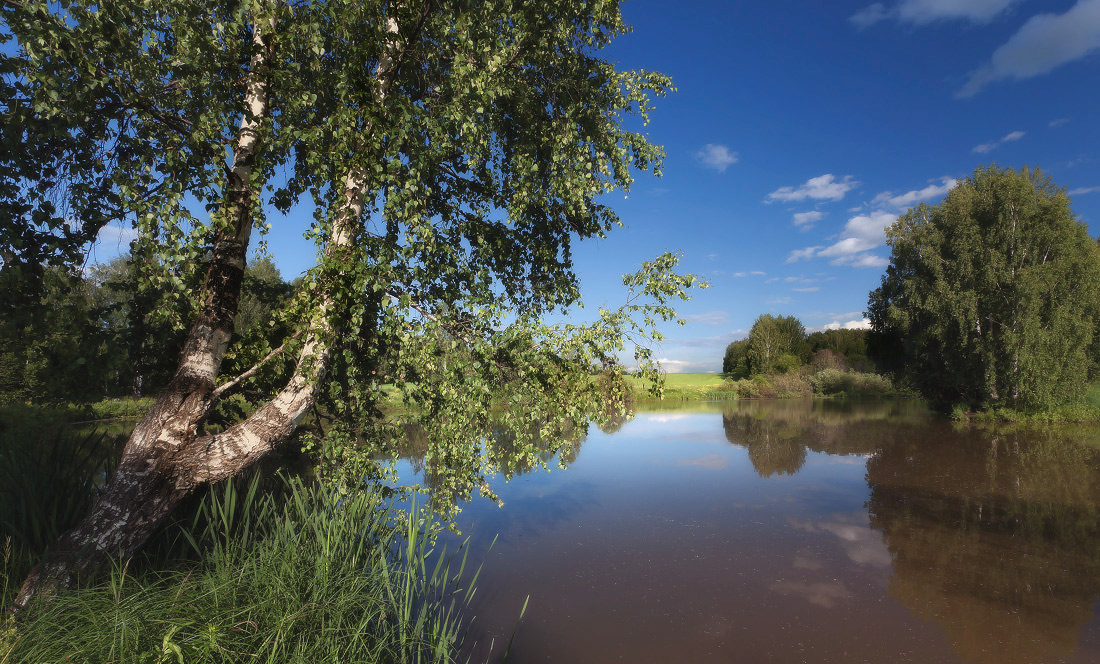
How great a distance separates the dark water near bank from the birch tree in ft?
8.85

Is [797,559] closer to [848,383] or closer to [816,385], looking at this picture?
[816,385]

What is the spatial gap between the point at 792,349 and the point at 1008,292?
30.6 meters

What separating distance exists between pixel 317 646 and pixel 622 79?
6.42 m

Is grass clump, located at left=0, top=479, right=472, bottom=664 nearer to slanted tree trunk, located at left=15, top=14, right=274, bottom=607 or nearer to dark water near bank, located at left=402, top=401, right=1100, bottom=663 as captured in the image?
slanted tree trunk, located at left=15, top=14, right=274, bottom=607

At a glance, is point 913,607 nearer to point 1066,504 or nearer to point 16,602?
point 1066,504

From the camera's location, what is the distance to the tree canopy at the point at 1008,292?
66.3 ft

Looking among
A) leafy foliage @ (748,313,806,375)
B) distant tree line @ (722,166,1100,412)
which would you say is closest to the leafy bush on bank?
leafy foliage @ (748,313,806,375)

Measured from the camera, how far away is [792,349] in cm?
5162

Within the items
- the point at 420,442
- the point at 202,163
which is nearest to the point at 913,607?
the point at 202,163

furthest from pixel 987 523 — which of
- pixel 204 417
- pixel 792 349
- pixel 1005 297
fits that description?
pixel 792 349

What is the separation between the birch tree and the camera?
3.77 meters

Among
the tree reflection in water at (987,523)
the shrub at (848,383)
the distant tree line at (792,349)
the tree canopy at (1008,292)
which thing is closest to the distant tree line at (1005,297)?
the tree canopy at (1008,292)

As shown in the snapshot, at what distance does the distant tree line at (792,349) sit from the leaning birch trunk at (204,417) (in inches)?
1896

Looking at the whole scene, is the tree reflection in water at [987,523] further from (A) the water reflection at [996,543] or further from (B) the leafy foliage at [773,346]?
(B) the leafy foliage at [773,346]
